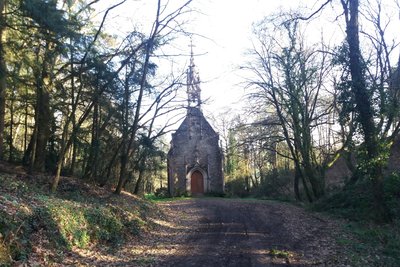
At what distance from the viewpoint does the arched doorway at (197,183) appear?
41.3m

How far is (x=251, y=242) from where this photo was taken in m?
10.2

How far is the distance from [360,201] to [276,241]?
6.05 m

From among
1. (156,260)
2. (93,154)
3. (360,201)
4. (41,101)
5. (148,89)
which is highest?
(148,89)

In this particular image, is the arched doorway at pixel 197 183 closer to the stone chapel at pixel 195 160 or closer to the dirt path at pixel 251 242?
the stone chapel at pixel 195 160

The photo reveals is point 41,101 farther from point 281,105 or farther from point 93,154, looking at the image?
point 281,105

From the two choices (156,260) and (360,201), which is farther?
(360,201)

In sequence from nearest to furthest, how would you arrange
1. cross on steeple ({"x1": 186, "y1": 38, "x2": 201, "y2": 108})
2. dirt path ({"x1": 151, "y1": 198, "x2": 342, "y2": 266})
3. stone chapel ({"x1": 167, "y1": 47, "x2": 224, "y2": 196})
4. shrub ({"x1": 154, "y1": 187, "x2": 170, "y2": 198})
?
1. dirt path ({"x1": 151, "y1": 198, "x2": 342, "y2": 266})
2. cross on steeple ({"x1": 186, "y1": 38, "x2": 201, "y2": 108})
3. shrub ({"x1": 154, "y1": 187, "x2": 170, "y2": 198})
4. stone chapel ({"x1": 167, "y1": 47, "x2": 224, "y2": 196})

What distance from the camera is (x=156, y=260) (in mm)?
8594

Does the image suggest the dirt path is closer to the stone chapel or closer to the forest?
the forest

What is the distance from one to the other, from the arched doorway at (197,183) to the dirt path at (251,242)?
2577cm

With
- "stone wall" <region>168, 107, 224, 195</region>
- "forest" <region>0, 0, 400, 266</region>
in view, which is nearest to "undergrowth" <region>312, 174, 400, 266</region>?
"forest" <region>0, 0, 400, 266</region>

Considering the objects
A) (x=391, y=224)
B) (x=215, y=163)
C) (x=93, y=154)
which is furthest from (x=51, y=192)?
(x=215, y=163)

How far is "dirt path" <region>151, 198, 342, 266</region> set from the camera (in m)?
8.20

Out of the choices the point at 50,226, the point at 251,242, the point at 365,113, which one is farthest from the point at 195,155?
the point at 50,226
